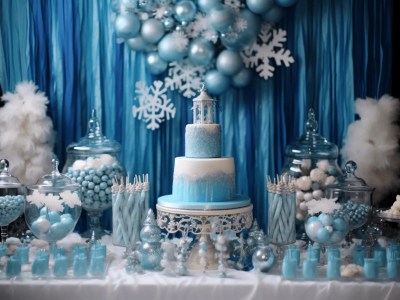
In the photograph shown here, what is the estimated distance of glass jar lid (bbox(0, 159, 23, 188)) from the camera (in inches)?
106

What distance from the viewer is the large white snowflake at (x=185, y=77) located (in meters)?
3.24

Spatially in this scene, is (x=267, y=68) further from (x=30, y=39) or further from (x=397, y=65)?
(x=30, y=39)

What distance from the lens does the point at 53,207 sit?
2.57 m

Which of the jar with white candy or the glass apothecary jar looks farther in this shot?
the jar with white candy

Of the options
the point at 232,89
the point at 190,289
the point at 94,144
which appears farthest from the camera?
the point at 232,89

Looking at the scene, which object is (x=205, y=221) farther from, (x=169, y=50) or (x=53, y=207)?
(x=169, y=50)

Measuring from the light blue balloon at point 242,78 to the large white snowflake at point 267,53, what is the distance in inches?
4.4

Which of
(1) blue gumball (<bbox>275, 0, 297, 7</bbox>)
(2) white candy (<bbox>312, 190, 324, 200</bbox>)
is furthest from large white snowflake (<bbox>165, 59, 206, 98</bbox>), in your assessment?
(2) white candy (<bbox>312, 190, 324, 200</bbox>)

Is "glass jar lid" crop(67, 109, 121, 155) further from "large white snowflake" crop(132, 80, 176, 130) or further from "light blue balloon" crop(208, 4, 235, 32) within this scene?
"light blue balloon" crop(208, 4, 235, 32)

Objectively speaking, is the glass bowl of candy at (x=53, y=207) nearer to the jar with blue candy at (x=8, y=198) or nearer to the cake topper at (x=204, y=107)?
the jar with blue candy at (x=8, y=198)

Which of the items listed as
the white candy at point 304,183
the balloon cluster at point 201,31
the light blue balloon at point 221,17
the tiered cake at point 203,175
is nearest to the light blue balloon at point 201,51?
the balloon cluster at point 201,31

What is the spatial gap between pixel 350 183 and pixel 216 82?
1006 millimetres

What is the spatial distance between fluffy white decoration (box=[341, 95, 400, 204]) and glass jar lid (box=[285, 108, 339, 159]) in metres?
0.17

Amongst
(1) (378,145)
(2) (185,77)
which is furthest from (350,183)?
(2) (185,77)
